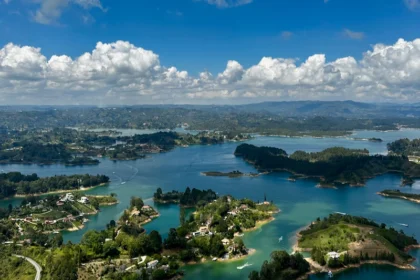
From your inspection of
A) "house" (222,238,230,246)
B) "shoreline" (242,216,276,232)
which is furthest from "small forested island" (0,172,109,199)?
"house" (222,238,230,246)

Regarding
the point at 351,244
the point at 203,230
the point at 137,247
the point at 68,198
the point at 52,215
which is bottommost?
the point at 52,215

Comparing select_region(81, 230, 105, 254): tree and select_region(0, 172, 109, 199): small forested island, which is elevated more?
select_region(81, 230, 105, 254): tree

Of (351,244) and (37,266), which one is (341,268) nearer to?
(351,244)

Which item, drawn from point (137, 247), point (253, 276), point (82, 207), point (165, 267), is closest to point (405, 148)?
point (82, 207)

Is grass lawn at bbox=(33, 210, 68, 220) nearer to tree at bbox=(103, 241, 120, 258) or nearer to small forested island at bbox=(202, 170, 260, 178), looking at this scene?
tree at bbox=(103, 241, 120, 258)

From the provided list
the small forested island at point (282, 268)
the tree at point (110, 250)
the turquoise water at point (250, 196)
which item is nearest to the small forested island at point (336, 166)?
the turquoise water at point (250, 196)

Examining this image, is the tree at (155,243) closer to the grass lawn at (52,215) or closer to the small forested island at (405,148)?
the grass lawn at (52,215)

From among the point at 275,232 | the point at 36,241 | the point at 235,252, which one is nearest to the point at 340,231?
the point at 275,232
